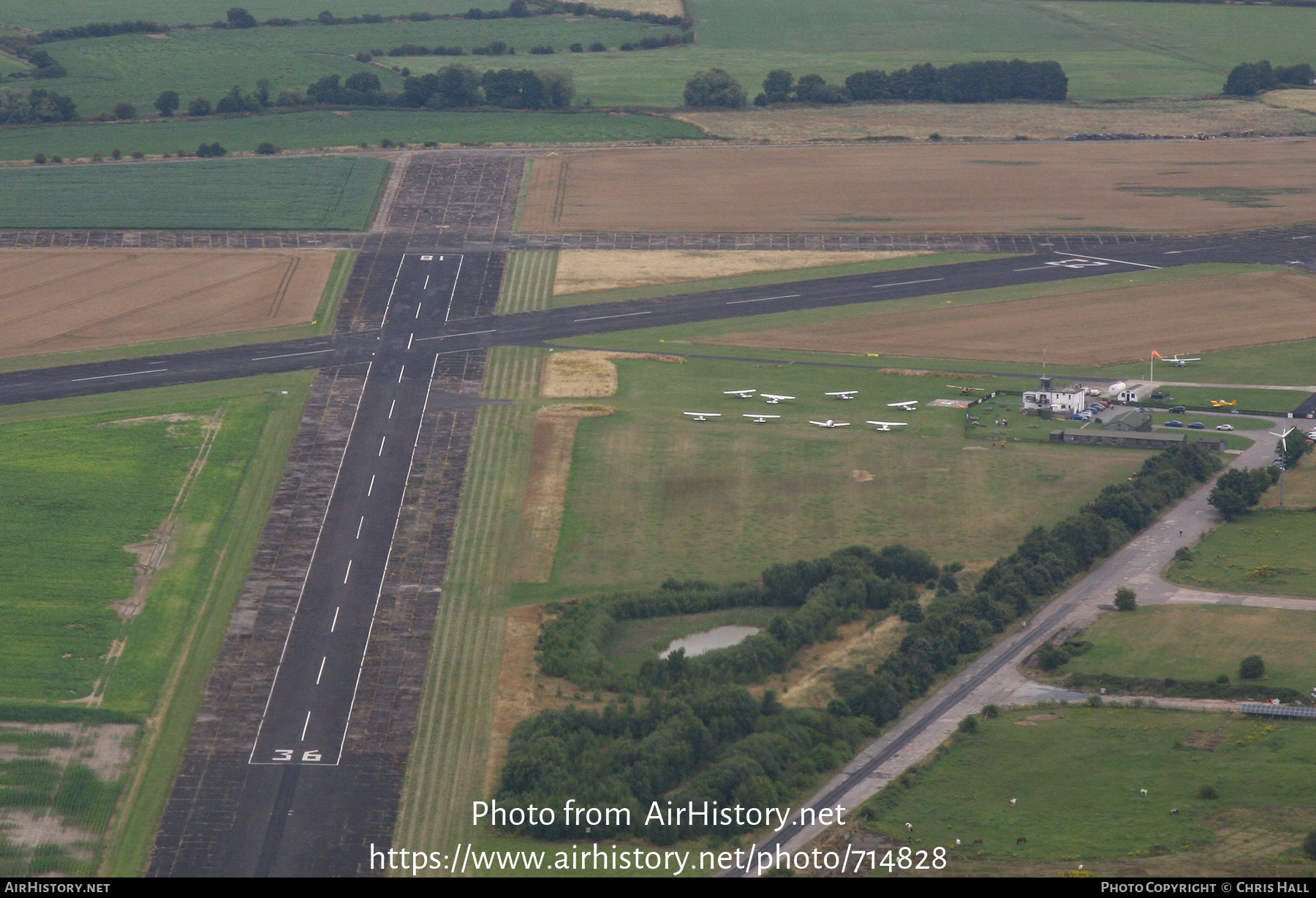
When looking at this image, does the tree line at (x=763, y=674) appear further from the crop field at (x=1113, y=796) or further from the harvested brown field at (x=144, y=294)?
the harvested brown field at (x=144, y=294)

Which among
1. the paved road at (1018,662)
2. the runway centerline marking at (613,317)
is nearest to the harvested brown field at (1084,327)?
the runway centerline marking at (613,317)

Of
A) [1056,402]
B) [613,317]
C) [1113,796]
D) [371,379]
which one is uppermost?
[613,317]

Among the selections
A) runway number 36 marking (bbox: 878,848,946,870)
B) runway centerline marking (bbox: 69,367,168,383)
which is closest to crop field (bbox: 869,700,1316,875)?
runway number 36 marking (bbox: 878,848,946,870)

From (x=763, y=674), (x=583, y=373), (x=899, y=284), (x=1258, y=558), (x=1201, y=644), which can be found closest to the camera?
(x=763, y=674)

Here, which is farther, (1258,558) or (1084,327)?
(1084,327)

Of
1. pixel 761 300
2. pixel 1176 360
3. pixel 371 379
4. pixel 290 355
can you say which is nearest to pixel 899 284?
pixel 761 300

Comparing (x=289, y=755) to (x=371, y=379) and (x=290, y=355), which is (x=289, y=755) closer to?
(x=371, y=379)

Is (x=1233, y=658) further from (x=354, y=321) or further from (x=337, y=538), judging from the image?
(x=354, y=321)

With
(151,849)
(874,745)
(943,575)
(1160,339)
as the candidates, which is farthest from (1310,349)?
(151,849)
